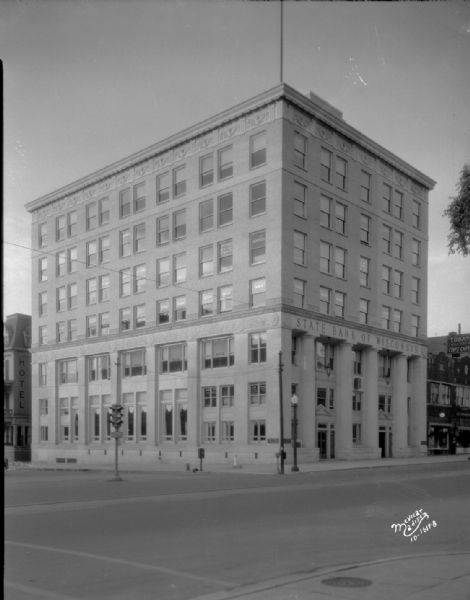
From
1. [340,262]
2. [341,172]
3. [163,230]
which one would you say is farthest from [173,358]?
[341,172]

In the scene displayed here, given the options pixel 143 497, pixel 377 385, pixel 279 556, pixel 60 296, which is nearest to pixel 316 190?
pixel 377 385

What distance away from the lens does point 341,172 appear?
48844mm

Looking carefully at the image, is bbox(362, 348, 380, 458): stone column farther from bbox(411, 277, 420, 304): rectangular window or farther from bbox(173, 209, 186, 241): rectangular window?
bbox(173, 209, 186, 241): rectangular window

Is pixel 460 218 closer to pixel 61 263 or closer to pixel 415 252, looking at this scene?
pixel 61 263

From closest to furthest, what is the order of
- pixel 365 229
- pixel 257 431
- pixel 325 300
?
pixel 257 431 < pixel 325 300 < pixel 365 229

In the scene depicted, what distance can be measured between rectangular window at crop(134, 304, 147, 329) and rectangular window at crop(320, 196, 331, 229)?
15.8m

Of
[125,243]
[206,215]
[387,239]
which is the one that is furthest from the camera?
[387,239]

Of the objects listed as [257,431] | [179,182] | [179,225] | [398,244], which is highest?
[179,182]

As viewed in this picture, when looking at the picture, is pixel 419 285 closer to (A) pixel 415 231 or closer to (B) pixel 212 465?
(A) pixel 415 231

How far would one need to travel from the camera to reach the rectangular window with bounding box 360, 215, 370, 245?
51625mm

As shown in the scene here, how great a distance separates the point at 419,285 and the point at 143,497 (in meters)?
42.7

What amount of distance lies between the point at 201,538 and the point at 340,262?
40.0 m

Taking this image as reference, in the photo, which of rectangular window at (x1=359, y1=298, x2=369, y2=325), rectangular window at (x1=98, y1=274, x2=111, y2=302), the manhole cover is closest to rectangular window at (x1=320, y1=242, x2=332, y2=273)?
rectangular window at (x1=359, y1=298, x2=369, y2=325)

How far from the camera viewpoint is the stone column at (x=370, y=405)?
5297 cm
